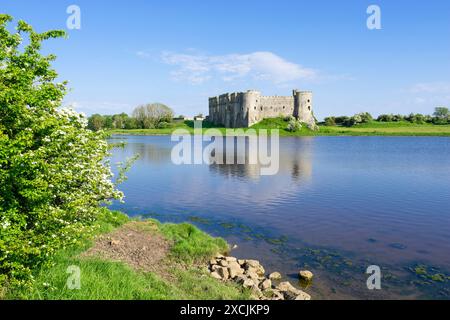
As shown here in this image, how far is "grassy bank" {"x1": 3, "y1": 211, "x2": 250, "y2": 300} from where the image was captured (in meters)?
11.5

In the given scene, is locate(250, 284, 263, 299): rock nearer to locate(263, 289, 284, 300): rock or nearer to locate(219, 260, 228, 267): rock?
locate(263, 289, 284, 300): rock

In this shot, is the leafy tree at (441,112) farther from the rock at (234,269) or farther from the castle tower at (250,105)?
the rock at (234,269)

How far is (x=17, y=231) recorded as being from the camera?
10.0 metres

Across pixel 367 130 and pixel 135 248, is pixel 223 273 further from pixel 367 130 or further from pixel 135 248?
pixel 367 130

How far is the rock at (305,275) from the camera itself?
17859 mm

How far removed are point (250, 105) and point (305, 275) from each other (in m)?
148

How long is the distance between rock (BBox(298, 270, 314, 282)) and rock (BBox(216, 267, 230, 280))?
3602 millimetres

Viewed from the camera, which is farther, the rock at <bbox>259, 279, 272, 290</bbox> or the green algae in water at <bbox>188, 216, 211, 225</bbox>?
the green algae in water at <bbox>188, 216, 211, 225</bbox>

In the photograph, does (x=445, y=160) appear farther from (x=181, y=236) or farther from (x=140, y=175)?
(x=181, y=236)

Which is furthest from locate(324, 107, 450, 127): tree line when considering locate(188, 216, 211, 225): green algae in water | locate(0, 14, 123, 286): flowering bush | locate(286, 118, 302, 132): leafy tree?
locate(0, 14, 123, 286): flowering bush

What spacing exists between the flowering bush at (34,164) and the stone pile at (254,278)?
7130 mm

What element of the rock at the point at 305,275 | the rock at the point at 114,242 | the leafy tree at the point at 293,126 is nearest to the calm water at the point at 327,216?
the rock at the point at 305,275

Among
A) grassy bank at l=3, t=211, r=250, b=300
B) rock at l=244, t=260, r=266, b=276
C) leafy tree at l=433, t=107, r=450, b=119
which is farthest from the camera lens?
leafy tree at l=433, t=107, r=450, b=119

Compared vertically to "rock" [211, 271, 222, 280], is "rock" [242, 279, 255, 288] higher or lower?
higher
